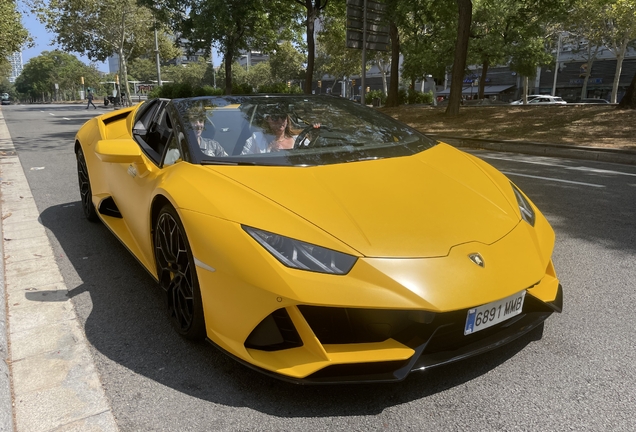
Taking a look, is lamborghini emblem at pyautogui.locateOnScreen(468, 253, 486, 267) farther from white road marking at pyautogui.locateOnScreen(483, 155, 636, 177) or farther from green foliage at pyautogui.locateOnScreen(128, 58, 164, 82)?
green foliage at pyautogui.locateOnScreen(128, 58, 164, 82)

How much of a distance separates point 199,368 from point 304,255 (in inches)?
32.1

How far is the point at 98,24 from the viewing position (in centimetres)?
4162

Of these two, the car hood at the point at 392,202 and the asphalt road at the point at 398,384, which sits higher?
the car hood at the point at 392,202

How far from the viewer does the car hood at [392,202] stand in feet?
6.61

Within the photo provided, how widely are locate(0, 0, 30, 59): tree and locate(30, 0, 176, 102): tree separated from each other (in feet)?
28.0

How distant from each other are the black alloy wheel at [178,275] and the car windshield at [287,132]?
15.9 inches

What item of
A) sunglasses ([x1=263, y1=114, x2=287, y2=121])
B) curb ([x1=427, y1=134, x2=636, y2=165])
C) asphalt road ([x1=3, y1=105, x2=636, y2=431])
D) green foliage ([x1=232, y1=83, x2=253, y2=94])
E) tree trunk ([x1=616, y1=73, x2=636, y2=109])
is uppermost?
green foliage ([x1=232, y1=83, x2=253, y2=94])

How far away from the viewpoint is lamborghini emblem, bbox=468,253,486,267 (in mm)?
1988

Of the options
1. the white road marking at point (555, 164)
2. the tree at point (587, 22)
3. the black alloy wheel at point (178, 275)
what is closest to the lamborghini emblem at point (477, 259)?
the black alloy wheel at point (178, 275)

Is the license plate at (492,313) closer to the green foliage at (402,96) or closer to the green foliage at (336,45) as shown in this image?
the green foliage at (336,45)

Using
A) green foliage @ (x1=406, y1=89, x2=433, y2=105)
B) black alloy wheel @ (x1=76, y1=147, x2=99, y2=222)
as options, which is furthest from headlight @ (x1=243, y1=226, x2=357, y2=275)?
green foliage @ (x1=406, y1=89, x2=433, y2=105)

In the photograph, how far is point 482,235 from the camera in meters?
2.15

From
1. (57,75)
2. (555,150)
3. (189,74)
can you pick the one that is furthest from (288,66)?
(555,150)

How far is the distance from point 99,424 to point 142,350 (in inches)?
22.6
